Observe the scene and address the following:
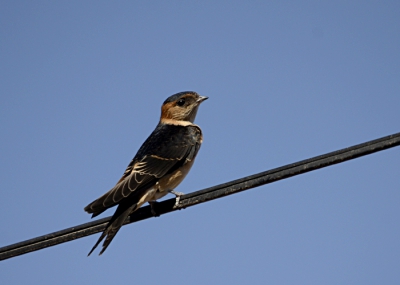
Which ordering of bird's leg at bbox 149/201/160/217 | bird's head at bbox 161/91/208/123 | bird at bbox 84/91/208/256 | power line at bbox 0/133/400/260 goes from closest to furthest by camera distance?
1. power line at bbox 0/133/400/260
2. bird at bbox 84/91/208/256
3. bird's leg at bbox 149/201/160/217
4. bird's head at bbox 161/91/208/123

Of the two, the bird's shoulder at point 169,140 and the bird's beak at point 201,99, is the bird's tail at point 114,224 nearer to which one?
the bird's shoulder at point 169,140

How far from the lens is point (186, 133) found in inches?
391

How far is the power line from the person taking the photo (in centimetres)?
576

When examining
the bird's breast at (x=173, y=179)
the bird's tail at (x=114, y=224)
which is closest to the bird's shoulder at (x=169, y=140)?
the bird's breast at (x=173, y=179)

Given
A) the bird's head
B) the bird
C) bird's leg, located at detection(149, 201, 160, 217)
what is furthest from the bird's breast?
the bird's head

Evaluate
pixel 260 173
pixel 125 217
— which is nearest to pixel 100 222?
pixel 125 217

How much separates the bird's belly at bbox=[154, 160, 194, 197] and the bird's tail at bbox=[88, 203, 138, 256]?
852 millimetres

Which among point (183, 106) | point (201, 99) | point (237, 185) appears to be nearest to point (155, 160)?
point (183, 106)

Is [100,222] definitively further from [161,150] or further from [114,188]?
[161,150]

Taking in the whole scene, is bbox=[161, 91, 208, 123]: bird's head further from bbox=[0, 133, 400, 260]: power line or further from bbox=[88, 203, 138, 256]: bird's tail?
bbox=[0, 133, 400, 260]: power line

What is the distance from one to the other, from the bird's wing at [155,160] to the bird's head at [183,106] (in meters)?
0.41

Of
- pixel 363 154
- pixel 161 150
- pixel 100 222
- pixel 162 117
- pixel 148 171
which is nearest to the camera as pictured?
pixel 363 154

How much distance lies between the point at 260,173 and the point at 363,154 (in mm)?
997

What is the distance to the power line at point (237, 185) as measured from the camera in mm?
5762
